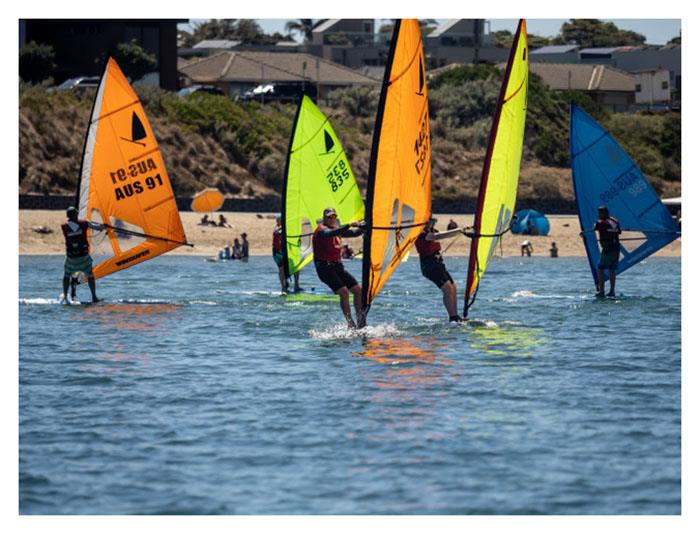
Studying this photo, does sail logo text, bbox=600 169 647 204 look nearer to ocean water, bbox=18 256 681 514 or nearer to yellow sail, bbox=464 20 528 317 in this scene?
ocean water, bbox=18 256 681 514

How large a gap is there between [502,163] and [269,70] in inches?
2420

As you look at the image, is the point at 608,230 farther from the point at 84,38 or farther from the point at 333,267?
the point at 84,38

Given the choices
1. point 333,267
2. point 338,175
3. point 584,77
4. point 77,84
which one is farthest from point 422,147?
point 584,77

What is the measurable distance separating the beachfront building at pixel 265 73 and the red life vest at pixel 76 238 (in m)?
55.1

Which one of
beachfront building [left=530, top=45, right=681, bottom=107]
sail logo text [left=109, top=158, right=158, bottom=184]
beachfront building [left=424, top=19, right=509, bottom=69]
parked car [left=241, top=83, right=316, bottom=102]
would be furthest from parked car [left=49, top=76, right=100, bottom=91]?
sail logo text [left=109, top=158, right=158, bottom=184]

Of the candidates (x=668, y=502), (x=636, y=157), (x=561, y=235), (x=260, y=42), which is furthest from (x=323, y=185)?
(x=260, y=42)

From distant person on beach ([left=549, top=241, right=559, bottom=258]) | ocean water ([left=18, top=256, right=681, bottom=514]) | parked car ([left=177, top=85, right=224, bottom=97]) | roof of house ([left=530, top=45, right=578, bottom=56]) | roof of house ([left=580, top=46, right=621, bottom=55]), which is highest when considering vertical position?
roof of house ([left=530, top=45, right=578, bottom=56])

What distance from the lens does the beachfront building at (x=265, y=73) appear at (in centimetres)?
7738

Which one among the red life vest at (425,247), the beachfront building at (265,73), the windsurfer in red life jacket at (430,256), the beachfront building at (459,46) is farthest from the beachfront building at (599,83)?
the red life vest at (425,247)

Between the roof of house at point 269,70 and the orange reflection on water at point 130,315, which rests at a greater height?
the roof of house at point 269,70

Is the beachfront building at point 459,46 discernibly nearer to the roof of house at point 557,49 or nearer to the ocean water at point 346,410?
the roof of house at point 557,49

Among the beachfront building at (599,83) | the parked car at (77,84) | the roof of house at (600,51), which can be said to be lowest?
the parked car at (77,84)

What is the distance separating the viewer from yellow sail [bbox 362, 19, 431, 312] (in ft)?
52.9

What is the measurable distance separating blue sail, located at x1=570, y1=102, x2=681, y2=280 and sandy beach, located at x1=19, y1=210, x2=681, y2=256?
16980 millimetres
